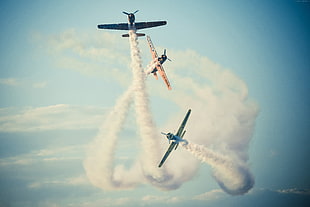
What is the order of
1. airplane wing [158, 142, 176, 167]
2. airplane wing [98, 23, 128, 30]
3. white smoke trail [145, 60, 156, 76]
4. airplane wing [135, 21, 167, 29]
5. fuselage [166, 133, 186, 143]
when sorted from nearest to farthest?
1. fuselage [166, 133, 186, 143]
2. airplane wing [98, 23, 128, 30]
3. airplane wing [135, 21, 167, 29]
4. airplane wing [158, 142, 176, 167]
5. white smoke trail [145, 60, 156, 76]

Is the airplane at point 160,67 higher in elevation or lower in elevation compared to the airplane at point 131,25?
lower

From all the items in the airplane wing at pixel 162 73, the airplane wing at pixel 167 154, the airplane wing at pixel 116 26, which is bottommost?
the airplane wing at pixel 167 154

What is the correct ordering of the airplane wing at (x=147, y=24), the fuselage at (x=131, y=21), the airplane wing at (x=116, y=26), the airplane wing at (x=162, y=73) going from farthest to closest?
the airplane wing at (x=162, y=73), the airplane wing at (x=147, y=24), the airplane wing at (x=116, y=26), the fuselage at (x=131, y=21)

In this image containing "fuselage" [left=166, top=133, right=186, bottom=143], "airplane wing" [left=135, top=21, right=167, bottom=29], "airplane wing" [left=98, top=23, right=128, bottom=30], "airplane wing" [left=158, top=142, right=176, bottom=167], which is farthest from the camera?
"airplane wing" [left=158, top=142, right=176, bottom=167]

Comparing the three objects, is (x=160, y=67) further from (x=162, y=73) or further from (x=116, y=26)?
(x=116, y=26)

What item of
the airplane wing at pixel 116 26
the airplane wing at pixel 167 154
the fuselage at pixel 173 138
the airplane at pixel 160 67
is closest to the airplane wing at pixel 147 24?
the airplane wing at pixel 116 26

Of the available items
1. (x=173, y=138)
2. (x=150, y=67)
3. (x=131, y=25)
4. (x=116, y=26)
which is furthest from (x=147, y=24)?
(x=173, y=138)

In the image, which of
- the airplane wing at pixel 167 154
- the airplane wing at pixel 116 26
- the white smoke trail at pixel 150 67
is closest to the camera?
the airplane wing at pixel 116 26

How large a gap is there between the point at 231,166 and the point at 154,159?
59.9 ft

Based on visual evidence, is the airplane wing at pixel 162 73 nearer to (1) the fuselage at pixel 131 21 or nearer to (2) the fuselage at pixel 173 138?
(1) the fuselage at pixel 131 21

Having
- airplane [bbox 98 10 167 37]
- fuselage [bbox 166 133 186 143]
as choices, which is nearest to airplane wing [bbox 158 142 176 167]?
fuselage [bbox 166 133 186 143]

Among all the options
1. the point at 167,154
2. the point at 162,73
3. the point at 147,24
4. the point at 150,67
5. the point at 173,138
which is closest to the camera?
the point at 173,138

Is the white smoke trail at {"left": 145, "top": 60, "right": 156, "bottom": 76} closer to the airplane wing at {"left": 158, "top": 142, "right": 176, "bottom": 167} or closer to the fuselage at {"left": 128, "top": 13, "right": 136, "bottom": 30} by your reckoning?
the fuselage at {"left": 128, "top": 13, "right": 136, "bottom": 30}

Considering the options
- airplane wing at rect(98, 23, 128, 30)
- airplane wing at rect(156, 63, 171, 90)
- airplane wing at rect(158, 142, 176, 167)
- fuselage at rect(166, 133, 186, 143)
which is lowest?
airplane wing at rect(158, 142, 176, 167)
